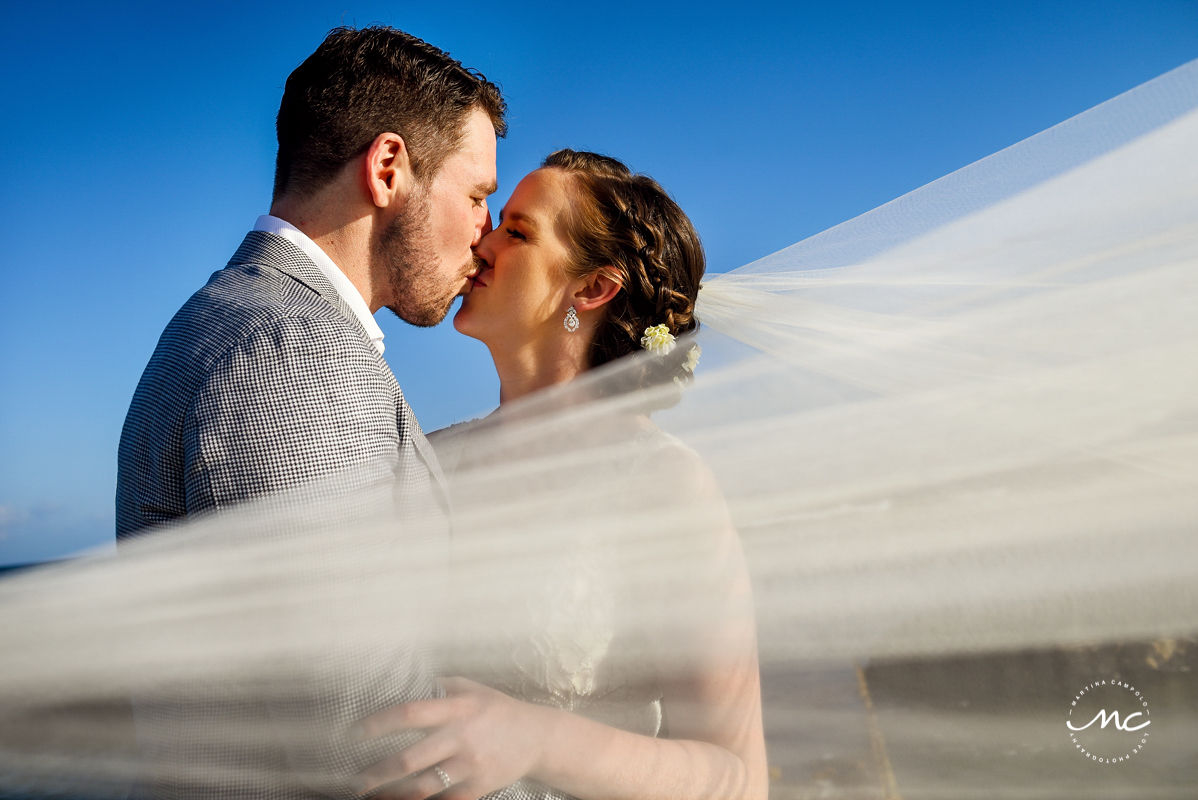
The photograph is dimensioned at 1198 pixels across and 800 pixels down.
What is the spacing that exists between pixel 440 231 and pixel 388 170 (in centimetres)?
24

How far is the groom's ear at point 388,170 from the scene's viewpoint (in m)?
2.03

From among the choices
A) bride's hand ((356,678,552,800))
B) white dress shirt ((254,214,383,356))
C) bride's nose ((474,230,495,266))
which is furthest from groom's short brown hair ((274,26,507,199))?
bride's hand ((356,678,552,800))

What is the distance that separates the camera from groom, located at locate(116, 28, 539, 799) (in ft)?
4.02

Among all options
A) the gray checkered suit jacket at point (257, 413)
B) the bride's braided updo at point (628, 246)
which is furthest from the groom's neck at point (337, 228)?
the bride's braided updo at point (628, 246)

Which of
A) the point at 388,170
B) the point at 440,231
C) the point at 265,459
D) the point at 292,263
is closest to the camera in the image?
the point at 265,459

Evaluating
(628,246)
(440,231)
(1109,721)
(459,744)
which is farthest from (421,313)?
(1109,721)

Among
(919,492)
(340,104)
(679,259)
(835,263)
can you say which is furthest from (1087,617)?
(340,104)

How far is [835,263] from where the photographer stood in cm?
290

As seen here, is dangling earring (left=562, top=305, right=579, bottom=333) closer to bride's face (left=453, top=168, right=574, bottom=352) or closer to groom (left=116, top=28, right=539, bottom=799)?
bride's face (left=453, top=168, right=574, bottom=352)

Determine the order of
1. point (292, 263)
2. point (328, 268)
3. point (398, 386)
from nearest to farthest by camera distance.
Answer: point (398, 386), point (292, 263), point (328, 268)

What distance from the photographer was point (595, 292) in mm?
2914

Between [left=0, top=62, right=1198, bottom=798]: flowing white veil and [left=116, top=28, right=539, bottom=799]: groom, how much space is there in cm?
13

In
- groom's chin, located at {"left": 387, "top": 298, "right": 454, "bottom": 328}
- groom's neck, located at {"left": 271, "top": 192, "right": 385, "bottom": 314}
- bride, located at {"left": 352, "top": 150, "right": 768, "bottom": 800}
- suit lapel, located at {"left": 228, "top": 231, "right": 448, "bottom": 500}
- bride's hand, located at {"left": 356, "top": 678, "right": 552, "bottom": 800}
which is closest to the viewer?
bride's hand, located at {"left": 356, "top": 678, "right": 552, "bottom": 800}

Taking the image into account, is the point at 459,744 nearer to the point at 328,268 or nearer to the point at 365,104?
the point at 328,268
